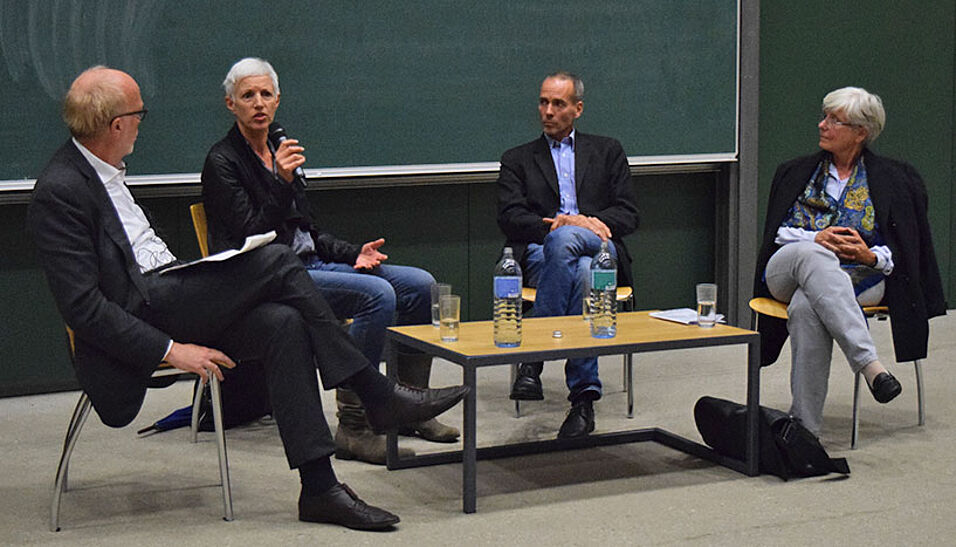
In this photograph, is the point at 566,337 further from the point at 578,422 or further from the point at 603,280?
the point at 578,422

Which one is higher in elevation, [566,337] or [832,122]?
[832,122]

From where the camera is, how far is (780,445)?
3703mm

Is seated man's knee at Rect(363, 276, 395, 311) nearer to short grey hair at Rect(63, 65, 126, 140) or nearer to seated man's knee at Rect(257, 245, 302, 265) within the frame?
seated man's knee at Rect(257, 245, 302, 265)

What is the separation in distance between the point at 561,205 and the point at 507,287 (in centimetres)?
131

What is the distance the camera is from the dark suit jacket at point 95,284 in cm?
314

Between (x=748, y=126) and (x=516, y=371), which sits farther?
(x=748, y=126)

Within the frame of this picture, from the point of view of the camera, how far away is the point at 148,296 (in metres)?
3.27

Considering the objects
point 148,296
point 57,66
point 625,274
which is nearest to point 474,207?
point 625,274

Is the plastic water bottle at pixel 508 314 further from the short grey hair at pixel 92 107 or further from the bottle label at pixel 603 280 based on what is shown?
the short grey hair at pixel 92 107

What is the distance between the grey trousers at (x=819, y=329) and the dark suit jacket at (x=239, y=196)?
166 centimetres

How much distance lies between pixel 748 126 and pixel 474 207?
1426mm

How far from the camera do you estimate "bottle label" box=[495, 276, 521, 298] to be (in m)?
3.52

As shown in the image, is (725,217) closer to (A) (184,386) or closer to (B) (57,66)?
A: (A) (184,386)

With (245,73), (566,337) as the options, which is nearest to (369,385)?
(566,337)
